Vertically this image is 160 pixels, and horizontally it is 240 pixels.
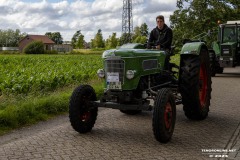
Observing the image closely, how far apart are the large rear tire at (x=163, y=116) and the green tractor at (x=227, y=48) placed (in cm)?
1198

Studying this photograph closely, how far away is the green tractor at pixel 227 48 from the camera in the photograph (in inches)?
687

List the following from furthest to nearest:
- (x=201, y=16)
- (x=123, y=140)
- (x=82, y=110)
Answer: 1. (x=201, y=16)
2. (x=82, y=110)
3. (x=123, y=140)

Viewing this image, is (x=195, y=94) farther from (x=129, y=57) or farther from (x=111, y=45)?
(x=111, y=45)

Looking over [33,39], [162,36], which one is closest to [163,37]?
[162,36]

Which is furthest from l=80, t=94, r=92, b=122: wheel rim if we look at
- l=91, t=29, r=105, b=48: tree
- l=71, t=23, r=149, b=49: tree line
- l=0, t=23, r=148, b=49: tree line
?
l=91, t=29, r=105, b=48: tree

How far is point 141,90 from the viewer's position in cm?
652

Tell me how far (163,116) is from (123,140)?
0.88m

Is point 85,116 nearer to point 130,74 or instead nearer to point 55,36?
point 130,74

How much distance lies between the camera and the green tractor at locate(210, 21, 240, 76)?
17438 mm

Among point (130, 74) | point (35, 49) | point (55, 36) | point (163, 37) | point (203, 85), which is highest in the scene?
point (55, 36)

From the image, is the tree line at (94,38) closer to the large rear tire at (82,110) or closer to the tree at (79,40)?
the tree at (79,40)

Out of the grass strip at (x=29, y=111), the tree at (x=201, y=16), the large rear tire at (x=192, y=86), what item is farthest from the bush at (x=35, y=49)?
the large rear tire at (x=192, y=86)

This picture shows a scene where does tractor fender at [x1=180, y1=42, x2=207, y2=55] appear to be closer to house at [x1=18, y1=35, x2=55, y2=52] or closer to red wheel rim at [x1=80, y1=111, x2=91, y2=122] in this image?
red wheel rim at [x1=80, y1=111, x2=91, y2=122]

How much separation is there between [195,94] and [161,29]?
163cm
